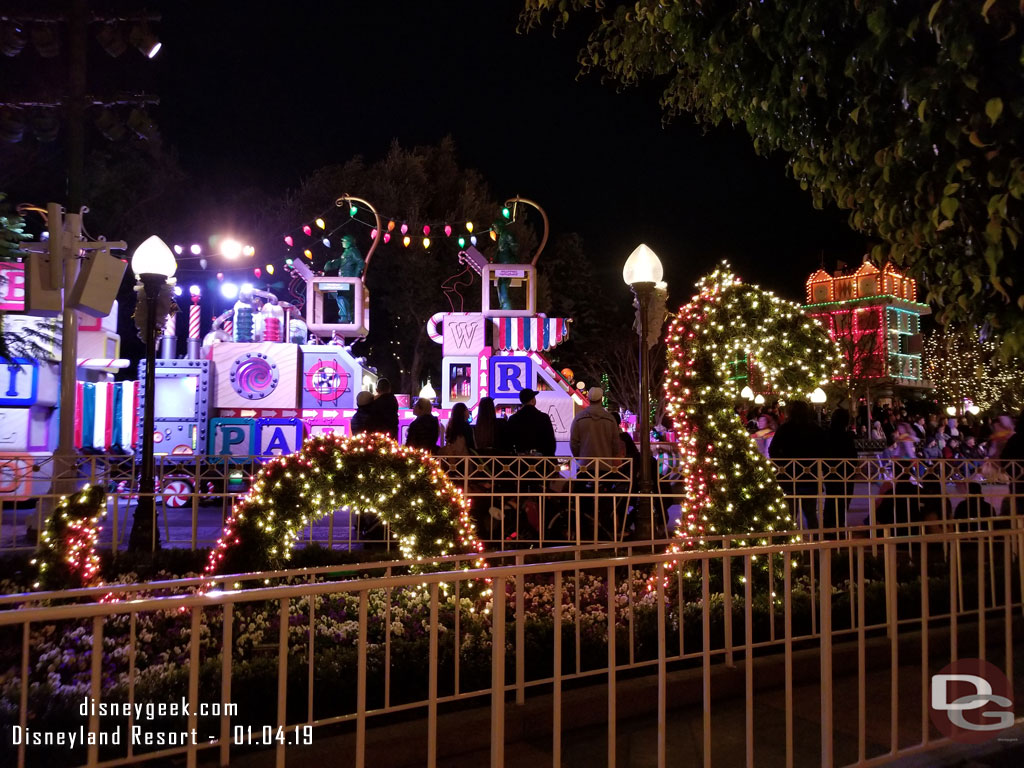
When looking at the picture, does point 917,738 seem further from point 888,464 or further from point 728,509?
point 888,464

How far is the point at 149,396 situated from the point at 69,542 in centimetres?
360

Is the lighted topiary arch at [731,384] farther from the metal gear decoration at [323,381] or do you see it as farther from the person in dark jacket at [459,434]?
the metal gear decoration at [323,381]

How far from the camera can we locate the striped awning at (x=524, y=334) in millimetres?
15766

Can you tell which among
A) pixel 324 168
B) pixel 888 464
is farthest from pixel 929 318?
pixel 888 464

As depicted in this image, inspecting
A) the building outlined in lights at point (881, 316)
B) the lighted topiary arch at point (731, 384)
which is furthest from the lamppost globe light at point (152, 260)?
the building outlined in lights at point (881, 316)

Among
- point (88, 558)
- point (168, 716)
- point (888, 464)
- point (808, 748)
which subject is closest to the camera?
point (168, 716)

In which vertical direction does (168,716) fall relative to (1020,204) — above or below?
below

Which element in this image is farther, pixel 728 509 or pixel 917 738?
pixel 728 509

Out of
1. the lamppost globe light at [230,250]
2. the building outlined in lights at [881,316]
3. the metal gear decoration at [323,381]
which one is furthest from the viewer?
the building outlined in lights at [881,316]

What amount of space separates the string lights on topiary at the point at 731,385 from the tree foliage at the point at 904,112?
4.85ft

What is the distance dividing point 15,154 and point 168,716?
19397mm

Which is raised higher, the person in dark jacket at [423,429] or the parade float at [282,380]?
the parade float at [282,380]

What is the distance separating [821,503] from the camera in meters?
8.27

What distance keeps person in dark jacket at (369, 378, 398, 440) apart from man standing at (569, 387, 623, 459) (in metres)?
2.26
